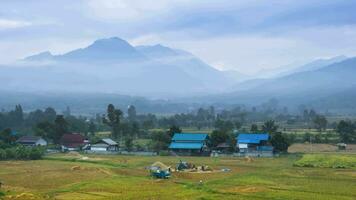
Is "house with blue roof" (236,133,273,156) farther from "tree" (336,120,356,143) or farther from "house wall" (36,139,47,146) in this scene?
"house wall" (36,139,47,146)

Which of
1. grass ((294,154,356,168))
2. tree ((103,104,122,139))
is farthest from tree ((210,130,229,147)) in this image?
tree ((103,104,122,139))

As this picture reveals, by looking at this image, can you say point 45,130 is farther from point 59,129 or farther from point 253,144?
point 253,144

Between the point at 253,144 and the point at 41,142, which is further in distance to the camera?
the point at 41,142

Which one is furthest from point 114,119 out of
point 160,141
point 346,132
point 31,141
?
point 346,132

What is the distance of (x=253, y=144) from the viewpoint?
60.3 m

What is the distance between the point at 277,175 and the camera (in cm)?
3850

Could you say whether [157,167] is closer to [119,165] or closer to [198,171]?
[198,171]

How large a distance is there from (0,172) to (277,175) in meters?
19.2

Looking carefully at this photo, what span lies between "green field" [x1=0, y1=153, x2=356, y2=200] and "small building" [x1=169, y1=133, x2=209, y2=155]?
446 inches

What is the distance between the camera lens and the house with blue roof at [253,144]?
5941cm

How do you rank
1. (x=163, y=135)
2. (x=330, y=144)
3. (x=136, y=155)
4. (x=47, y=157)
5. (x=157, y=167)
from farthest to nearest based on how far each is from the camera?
(x=330, y=144)
(x=163, y=135)
(x=136, y=155)
(x=47, y=157)
(x=157, y=167)

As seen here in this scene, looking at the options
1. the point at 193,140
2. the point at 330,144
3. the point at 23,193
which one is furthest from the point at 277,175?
the point at 330,144

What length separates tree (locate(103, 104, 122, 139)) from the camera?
244ft

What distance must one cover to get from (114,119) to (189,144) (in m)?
17.7
